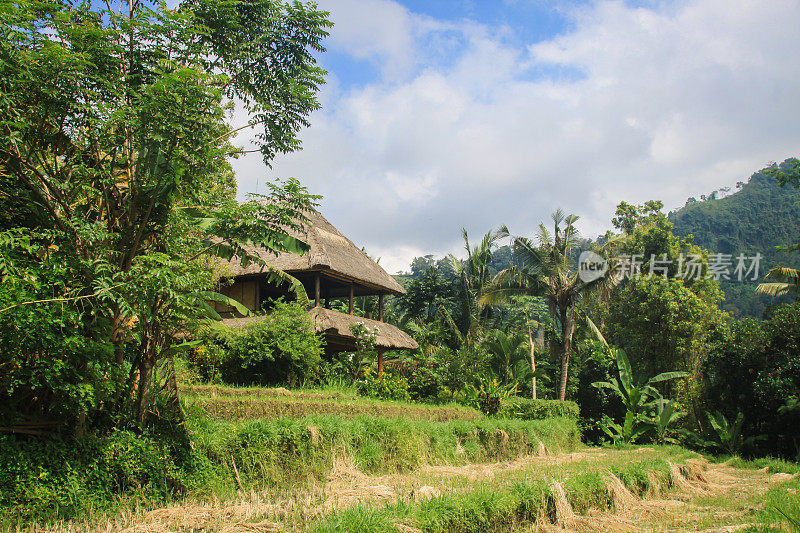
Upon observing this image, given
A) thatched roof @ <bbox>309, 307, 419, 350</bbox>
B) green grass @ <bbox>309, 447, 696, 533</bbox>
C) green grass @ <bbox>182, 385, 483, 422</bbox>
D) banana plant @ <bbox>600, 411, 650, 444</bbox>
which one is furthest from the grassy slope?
thatched roof @ <bbox>309, 307, 419, 350</bbox>

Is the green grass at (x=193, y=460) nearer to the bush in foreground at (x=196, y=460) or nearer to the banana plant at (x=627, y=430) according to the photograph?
the bush in foreground at (x=196, y=460)

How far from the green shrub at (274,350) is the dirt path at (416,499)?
4.31 metres

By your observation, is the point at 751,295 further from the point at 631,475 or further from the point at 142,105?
the point at 142,105

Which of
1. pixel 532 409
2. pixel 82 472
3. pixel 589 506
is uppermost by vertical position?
pixel 82 472

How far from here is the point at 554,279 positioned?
1997cm

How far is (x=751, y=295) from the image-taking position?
37.6 m

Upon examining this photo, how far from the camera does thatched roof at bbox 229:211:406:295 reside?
14039mm

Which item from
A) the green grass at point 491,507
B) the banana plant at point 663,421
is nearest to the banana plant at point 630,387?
the banana plant at point 663,421

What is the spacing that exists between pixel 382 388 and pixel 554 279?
936 centimetres

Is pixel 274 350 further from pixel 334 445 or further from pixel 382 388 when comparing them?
pixel 334 445

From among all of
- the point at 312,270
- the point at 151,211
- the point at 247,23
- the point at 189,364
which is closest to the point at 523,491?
the point at 151,211

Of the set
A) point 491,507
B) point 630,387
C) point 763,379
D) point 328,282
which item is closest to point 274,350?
point 328,282

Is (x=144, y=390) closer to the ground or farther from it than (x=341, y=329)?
closer to the ground

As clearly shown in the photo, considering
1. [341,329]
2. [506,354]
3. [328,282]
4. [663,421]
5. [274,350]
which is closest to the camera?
[274,350]
